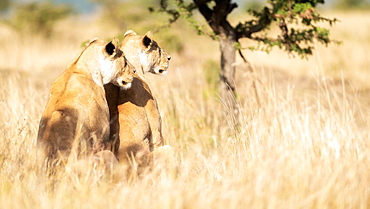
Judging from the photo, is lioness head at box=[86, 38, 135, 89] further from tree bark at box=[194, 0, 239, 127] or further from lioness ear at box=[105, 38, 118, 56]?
tree bark at box=[194, 0, 239, 127]

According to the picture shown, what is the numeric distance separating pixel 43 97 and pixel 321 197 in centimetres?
510

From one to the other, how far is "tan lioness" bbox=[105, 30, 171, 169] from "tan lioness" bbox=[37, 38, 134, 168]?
16 centimetres

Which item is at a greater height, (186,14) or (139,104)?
(186,14)

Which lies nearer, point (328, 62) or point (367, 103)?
point (367, 103)

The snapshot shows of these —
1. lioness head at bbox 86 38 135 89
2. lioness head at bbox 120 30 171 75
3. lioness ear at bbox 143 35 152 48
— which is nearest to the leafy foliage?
lioness head at bbox 120 30 171 75

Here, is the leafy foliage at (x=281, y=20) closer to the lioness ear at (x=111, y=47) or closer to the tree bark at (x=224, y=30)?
the tree bark at (x=224, y=30)

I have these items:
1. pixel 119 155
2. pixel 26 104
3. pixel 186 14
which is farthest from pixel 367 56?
pixel 119 155

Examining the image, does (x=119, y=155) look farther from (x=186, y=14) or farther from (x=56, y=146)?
(x=186, y=14)

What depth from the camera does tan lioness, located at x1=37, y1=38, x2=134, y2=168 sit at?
461 centimetres

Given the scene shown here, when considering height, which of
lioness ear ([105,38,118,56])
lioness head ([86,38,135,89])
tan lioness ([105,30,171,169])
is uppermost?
lioness ear ([105,38,118,56])

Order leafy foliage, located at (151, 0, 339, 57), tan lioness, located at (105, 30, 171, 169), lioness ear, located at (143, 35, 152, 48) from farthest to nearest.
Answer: leafy foliage, located at (151, 0, 339, 57) → lioness ear, located at (143, 35, 152, 48) → tan lioness, located at (105, 30, 171, 169)

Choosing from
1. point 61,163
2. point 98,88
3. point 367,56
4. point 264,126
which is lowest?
point 367,56

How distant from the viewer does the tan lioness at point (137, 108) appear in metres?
5.46

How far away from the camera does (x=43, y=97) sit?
8227 mm
